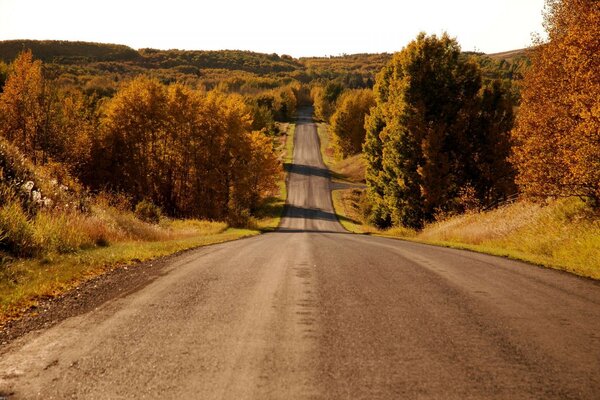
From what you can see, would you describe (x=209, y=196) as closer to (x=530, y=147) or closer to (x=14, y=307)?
(x=530, y=147)

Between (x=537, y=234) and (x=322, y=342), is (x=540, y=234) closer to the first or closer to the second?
(x=537, y=234)

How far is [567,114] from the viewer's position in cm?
1447

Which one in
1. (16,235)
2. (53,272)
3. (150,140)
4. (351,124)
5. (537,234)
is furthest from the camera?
(351,124)

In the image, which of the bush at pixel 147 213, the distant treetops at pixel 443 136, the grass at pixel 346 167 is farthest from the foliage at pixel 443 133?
the grass at pixel 346 167

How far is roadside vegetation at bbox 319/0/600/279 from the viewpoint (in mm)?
12914

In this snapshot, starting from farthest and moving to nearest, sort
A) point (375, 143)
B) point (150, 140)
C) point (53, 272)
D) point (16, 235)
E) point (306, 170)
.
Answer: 1. point (306, 170)
2. point (150, 140)
3. point (375, 143)
4. point (16, 235)
5. point (53, 272)

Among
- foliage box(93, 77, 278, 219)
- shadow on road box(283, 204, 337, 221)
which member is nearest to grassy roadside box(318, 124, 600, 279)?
foliage box(93, 77, 278, 219)

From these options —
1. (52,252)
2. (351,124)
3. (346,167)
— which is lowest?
(346,167)

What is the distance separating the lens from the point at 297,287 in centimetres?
712

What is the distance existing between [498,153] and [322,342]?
28.2m

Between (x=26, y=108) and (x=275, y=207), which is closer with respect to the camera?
(x=26, y=108)

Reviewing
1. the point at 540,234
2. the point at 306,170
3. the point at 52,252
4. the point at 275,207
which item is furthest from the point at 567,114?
the point at 306,170

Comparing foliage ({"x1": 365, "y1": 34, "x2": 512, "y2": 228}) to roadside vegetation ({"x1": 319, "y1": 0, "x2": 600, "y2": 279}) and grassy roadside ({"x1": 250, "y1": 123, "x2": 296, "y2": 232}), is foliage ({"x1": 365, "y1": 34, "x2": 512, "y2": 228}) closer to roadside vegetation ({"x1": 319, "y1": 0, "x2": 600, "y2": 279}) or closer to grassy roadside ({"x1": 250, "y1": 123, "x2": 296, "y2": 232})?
roadside vegetation ({"x1": 319, "y1": 0, "x2": 600, "y2": 279})

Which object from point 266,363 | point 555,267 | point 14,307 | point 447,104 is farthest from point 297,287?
point 447,104
